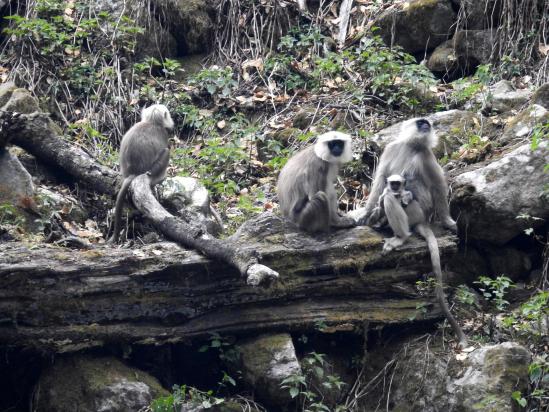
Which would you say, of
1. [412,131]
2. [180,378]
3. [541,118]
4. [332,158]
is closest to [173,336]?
[180,378]

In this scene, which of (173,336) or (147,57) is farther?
(147,57)

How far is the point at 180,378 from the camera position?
793cm

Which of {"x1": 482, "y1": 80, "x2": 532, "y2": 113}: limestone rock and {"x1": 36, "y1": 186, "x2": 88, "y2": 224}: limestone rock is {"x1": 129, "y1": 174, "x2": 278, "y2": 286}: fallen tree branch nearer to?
{"x1": 36, "y1": 186, "x2": 88, "y2": 224}: limestone rock

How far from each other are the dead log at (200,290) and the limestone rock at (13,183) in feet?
5.16

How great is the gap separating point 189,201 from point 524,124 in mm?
3764

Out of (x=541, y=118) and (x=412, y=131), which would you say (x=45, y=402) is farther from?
(x=541, y=118)

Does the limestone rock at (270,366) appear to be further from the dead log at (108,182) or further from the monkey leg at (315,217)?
the monkey leg at (315,217)

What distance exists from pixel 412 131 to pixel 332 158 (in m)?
0.96

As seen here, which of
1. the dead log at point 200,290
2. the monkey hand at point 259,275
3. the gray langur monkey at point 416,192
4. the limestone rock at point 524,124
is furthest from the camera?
the limestone rock at point 524,124

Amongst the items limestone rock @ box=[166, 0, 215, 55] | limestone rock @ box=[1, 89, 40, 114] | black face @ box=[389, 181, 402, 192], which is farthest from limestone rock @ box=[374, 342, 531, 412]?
limestone rock @ box=[166, 0, 215, 55]

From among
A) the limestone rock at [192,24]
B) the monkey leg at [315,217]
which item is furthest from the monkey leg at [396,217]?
the limestone rock at [192,24]

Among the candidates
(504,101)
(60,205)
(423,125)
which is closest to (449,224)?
(423,125)

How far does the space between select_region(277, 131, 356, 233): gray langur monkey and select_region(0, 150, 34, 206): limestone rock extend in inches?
98.3

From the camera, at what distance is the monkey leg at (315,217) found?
26.7ft
